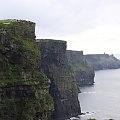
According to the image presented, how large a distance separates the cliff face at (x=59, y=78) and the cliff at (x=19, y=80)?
6518 cm

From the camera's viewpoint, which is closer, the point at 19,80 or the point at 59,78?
the point at 19,80

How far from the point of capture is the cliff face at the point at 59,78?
184125mm

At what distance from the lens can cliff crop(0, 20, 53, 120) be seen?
4306 inches

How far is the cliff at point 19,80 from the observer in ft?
359

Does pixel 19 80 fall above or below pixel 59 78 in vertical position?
above

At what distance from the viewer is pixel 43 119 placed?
374ft

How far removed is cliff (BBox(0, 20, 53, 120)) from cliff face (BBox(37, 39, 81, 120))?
214ft

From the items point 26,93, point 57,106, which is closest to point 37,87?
point 26,93

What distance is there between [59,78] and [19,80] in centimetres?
7859

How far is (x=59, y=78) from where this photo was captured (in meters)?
189

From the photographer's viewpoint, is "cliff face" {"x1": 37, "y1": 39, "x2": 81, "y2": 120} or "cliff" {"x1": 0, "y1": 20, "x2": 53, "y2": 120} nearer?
"cliff" {"x1": 0, "y1": 20, "x2": 53, "y2": 120}

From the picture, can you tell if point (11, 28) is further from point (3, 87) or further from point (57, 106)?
point (57, 106)

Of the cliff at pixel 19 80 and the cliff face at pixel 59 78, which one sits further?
the cliff face at pixel 59 78

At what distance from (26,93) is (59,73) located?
79.7 metres
